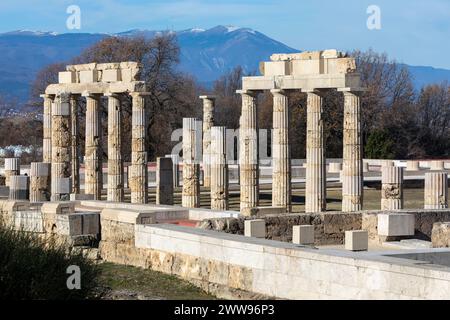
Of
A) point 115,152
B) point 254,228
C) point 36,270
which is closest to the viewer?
point 36,270

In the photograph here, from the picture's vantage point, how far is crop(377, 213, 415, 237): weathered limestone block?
2678cm

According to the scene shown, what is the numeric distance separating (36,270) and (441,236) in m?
10.9

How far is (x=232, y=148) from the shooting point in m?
64.1

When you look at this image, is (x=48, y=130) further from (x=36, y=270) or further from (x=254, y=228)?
(x=36, y=270)

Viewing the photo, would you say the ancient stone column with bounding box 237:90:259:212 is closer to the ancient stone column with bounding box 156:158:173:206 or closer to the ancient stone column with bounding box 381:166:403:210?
the ancient stone column with bounding box 156:158:173:206

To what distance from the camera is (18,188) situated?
40.2 metres

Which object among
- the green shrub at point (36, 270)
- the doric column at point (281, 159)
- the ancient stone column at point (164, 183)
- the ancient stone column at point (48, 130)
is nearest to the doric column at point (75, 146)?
the ancient stone column at point (48, 130)

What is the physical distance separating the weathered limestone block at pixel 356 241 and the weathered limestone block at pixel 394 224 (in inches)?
98.7

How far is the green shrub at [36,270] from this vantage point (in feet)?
54.5

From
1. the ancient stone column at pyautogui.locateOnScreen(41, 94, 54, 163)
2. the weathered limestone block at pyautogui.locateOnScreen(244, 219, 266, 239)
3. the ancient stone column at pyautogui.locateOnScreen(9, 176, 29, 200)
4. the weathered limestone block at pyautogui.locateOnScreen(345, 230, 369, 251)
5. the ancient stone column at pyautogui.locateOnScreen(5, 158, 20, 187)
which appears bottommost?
the weathered limestone block at pyautogui.locateOnScreen(345, 230, 369, 251)

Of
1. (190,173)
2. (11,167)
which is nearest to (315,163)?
(190,173)

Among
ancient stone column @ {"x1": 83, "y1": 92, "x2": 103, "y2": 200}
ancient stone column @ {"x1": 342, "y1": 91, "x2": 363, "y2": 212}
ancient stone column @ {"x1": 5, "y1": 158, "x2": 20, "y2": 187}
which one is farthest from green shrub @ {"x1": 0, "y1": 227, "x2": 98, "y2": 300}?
ancient stone column @ {"x1": 5, "y1": 158, "x2": 20, "y2": 187}

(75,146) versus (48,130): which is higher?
(48,130)

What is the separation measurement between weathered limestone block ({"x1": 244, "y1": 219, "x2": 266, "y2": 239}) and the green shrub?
6927 mm
